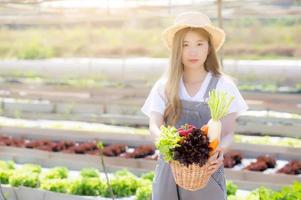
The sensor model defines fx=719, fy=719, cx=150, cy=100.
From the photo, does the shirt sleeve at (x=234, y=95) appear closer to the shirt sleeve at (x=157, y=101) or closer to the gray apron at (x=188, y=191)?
the gray apron at (x=188, y=191)

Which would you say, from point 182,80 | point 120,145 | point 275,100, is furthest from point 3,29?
point 182,80

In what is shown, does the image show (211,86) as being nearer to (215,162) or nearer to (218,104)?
(218,104)

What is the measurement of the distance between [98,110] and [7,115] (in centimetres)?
134

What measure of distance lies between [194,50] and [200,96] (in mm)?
208

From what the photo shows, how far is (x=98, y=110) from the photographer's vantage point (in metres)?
9.83

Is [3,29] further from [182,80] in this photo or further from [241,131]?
[182,80]

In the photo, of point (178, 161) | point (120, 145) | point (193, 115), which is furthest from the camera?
point (120, 145)

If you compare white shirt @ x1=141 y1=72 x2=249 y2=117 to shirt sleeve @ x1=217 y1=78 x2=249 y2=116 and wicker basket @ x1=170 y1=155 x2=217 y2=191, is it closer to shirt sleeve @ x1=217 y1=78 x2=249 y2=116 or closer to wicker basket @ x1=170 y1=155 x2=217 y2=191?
shirt sleeve @ x1=217 y1=78 x2=249 y2=116

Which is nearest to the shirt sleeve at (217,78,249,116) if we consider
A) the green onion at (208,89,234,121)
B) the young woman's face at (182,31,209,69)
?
the young woman's face at (182,31,209,69)

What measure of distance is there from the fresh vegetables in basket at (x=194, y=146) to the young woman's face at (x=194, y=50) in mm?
289

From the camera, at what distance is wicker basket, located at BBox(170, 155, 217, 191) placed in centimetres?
291

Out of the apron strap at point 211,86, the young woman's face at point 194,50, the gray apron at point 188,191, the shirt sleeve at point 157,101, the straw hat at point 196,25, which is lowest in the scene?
the gray apron at point 188,191

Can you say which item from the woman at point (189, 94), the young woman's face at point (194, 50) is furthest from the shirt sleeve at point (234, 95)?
the young woman's face at point (194, 50)

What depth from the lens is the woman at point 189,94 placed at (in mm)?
3188
